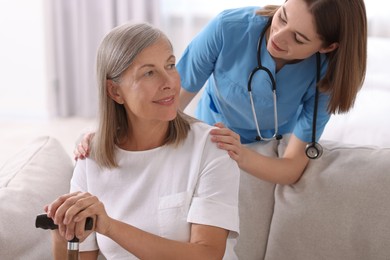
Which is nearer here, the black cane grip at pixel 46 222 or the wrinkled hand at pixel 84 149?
the black cane grip at pixel 46 222

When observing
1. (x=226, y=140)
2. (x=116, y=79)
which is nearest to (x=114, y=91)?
(x=116, y=79)

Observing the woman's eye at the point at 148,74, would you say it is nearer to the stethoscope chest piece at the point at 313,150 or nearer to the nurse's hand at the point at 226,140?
the nurse's hand at the point at 226,140

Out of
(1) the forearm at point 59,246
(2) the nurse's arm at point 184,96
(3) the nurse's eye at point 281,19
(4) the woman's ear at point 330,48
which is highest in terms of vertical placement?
(3) the nurse's eye at point 281,19

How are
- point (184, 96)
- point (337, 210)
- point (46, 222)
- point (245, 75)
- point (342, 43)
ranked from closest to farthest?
point (46, 222)
point (342, 43)
point (337, 210)
point (245, 75)
point (184, 96)

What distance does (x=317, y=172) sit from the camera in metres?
1.76

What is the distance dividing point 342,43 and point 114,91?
582mm

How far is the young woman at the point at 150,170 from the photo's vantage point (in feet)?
Result: 4.66

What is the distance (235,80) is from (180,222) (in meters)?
0.51

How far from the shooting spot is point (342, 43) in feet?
5.15

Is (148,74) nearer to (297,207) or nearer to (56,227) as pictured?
(56,227)

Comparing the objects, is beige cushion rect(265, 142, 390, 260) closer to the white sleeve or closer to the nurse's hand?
the nurse's hand

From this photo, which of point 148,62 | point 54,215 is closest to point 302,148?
point 148,62

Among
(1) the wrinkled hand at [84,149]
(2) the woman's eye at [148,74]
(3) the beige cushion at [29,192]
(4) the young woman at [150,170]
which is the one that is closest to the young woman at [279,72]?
(4) the young woman at [150,170]

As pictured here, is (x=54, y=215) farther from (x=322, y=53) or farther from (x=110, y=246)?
(x=322, y=53)
